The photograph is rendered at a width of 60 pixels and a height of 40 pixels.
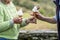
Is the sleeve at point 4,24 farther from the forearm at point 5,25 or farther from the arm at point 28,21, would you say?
the arm at point 28,21

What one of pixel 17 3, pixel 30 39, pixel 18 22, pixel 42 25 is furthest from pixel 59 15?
pixel 17 3

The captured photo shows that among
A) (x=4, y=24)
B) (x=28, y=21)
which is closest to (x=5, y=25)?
(x=4, y=24)

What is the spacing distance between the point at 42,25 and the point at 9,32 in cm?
320

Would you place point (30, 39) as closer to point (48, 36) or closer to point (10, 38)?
point (48, 36)

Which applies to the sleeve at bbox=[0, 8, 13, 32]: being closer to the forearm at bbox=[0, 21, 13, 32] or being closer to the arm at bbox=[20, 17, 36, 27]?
the forearm at bbox=[0, 21, 13, 32]

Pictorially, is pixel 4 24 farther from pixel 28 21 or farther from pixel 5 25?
pixel 28 21

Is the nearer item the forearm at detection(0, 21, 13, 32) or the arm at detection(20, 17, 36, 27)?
the forearm at detection(0, 21, 13, 32)

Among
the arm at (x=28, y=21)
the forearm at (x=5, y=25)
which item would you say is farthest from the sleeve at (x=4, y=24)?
the arm at (x=28, y=21)

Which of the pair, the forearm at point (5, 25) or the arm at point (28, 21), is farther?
the arm at point (28, 21)

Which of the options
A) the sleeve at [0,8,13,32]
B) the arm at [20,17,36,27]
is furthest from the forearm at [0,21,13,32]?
the arm at [20,17,36,27]

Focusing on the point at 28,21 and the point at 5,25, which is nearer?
the point at 5,25

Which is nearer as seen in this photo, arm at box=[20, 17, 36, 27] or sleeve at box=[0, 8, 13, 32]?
sleeve at box=[0, 8, 13, 32]

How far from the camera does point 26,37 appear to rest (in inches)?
205

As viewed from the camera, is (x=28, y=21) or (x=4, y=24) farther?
(x=28, y=21)
